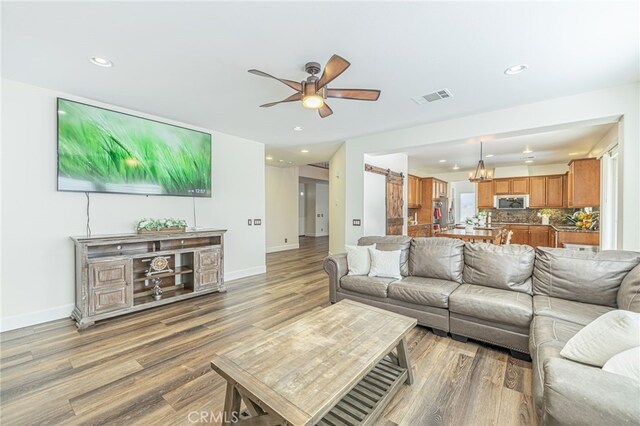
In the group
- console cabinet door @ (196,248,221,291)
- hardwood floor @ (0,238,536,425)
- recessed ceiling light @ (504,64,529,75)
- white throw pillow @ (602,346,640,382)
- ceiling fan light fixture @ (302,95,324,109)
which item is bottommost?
A: hardwood floor @ (0,238,536,425)

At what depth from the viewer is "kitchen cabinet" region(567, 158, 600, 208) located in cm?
516

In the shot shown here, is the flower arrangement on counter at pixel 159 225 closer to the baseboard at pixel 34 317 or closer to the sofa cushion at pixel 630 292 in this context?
the baseboard at pixel 34 317

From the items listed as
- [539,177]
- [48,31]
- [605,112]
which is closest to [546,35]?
[605,112]

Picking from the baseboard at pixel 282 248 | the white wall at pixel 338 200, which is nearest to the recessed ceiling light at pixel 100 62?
the white wall at pixel 338 200

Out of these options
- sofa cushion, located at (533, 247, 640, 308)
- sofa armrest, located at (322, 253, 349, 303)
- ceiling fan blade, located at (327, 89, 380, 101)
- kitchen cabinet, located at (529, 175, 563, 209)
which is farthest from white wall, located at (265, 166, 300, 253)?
kitchen cabinet, located at (529, 175, 563, 209)

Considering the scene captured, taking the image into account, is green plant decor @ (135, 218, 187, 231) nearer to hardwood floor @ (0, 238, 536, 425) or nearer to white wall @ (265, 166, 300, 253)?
hardwood floor @ (0, 238, 536, 425)

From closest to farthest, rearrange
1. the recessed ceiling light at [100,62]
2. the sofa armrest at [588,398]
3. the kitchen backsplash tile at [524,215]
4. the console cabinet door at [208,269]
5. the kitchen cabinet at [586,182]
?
the sofa armrest at [588,398] < the recessed ceiling light at [100,62] < the console cabinet door at [208,269] < the kitchen cabinet at [586,182] < the kitchen backsplash tile at [524,215]

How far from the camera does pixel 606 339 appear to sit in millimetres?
1270

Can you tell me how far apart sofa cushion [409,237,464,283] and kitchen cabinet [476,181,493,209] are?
19.4 feet

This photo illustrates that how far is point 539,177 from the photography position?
7305 mm

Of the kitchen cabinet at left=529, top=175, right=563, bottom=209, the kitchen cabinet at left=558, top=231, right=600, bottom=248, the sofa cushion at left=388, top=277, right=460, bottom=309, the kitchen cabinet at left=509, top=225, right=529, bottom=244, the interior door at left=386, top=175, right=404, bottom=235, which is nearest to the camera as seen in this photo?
the sofa cushion at left=388, top=277, right=460, bottom=309

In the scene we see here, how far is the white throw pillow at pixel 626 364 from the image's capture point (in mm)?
1069

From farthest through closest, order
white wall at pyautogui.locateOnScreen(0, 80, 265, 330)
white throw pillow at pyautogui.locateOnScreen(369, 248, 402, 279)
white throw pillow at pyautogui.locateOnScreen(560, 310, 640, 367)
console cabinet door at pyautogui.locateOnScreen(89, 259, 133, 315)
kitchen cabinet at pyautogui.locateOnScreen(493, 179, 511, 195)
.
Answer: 1. kitchen cabinet at pyautogui.locateOnScreen(493, 179, 511, 195)
2. white throw pillow at pyautogui.locateOnScreen(369, 248, 402, 279)
3. console cabinet door at pyautogui.locateOnScreen(89, 259, 133, 315)
4. white wall at pyautogui.locateOnScreen(0, 80, 265, 330)
5. white throw pillow at pyautogui.locateOnScreen(560, 310, 640, 367)

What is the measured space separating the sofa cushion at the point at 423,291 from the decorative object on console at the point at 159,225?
3026 millimetres
